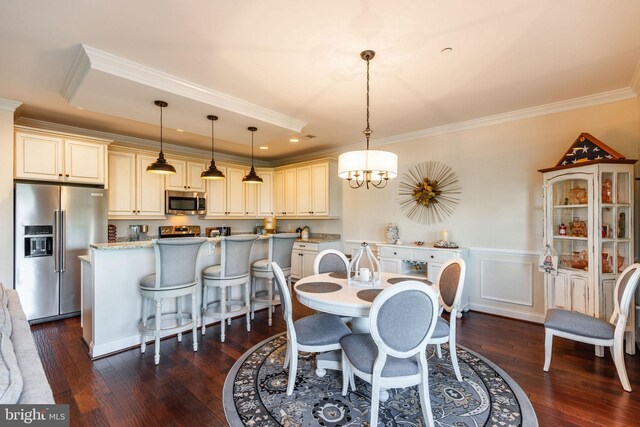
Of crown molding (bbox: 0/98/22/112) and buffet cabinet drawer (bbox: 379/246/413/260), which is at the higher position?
crown molding (bbox: 0/98/22/112)

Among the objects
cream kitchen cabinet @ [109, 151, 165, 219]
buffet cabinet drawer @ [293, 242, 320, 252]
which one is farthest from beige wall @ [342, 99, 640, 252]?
cream kitchen cabinet @ [109, 151, 165, 219]

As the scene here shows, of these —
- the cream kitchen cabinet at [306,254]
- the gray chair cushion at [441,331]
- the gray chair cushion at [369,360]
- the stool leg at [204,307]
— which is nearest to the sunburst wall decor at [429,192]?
the cream kitchen cabinet at [306,254]

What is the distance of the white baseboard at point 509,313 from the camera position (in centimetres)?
375

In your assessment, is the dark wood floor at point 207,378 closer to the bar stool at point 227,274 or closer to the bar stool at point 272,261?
the bar stool at point 227,274

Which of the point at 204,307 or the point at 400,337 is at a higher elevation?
the point at 400,337

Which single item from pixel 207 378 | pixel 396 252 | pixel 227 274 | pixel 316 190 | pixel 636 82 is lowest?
pixel 207 378

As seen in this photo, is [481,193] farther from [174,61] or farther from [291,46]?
[174,61]

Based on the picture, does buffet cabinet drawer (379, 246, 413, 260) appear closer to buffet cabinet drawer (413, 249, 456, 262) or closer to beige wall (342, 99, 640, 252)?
buffet cabinet drawer (413, 249, 456, 262)

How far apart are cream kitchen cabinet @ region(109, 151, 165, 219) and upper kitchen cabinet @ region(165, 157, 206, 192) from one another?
183 mm

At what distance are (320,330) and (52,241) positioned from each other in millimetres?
3660

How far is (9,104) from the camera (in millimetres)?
3492

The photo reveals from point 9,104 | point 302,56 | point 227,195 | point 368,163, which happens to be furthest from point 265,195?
point 368,163

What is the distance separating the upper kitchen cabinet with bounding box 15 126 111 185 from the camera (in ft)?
12.1

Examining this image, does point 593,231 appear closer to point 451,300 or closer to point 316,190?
point 451,300
